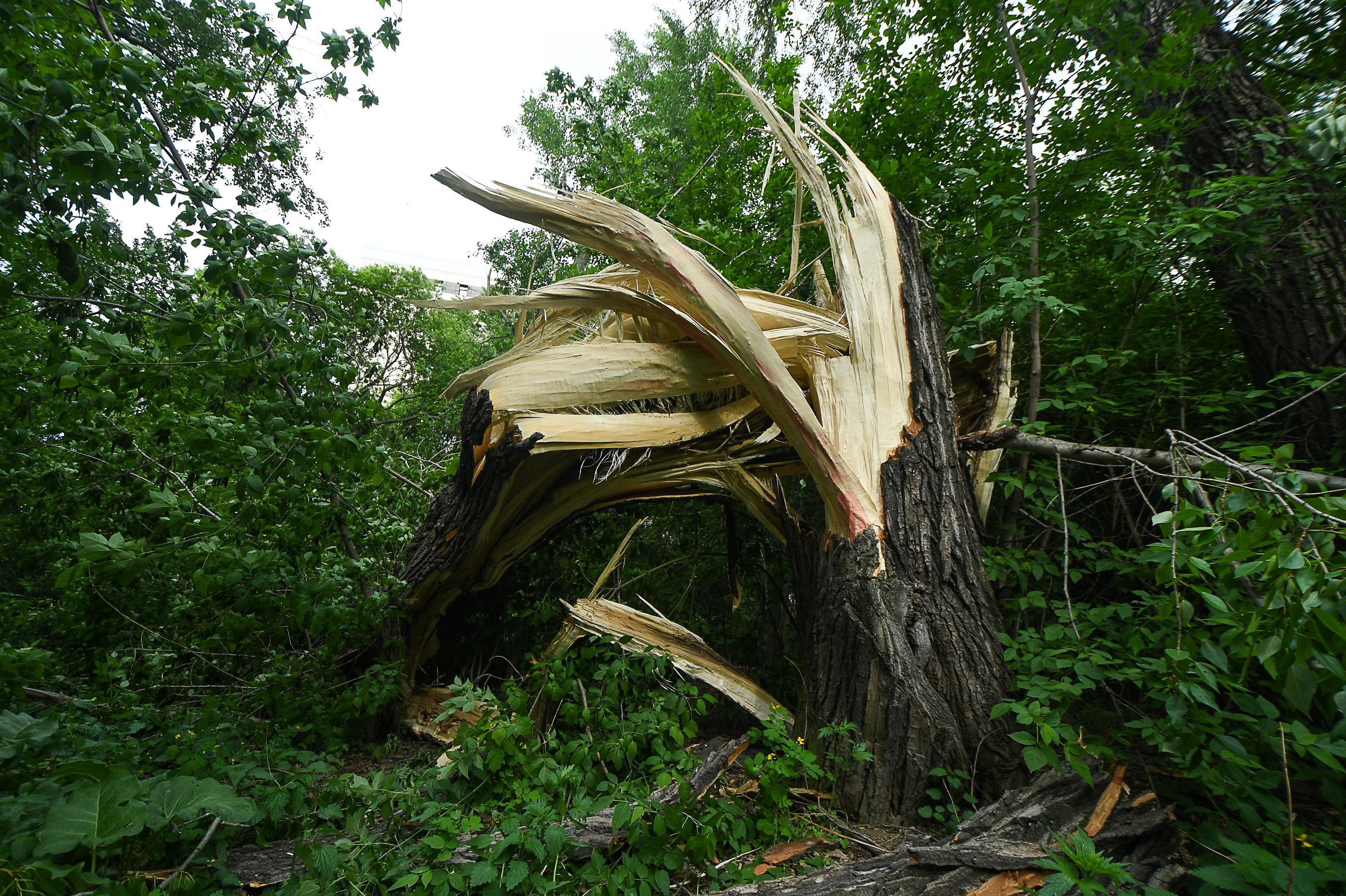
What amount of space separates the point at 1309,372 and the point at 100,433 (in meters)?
5.14

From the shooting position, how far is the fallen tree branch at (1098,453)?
165 centimetres

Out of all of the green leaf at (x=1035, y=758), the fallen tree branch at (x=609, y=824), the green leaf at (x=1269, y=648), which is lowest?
the fallen tree branch at (x=609, y=824)

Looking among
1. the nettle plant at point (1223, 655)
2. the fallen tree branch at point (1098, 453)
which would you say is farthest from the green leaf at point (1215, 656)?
the fallen tree branch at point (1098, 453)

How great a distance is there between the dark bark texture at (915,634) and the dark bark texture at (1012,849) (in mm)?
273

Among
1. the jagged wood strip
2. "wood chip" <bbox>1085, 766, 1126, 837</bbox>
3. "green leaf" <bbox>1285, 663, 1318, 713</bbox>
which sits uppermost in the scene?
the jagged wood strip

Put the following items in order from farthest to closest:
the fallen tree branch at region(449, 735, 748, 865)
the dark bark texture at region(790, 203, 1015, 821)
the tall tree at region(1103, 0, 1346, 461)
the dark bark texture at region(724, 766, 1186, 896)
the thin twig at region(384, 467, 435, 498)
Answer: the thin twig at region(384, 467, 435, 498) < the tall tree at region(1103, 0, 1346, 461) < the dark bark texture at region(790, 203, 1015, 821) < the fallen tree branch at region(449, 735, 748, 865) < the dark bark texture at region(724, 766, 1186, 896)

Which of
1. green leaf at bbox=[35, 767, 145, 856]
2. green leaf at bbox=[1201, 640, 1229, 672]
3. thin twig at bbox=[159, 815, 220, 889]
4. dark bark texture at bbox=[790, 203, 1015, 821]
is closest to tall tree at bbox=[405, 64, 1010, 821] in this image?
dark bark texture at bbox=[790, 203, 1015, 821]

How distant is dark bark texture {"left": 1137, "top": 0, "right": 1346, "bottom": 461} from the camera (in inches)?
95.1

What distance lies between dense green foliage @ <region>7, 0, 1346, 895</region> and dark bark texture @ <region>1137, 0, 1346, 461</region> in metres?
0.07

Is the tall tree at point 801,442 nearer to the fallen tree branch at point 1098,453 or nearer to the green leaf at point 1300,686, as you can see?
the fallen tree branch at point 1098,453

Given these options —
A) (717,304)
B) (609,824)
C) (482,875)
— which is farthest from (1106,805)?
(717,304)

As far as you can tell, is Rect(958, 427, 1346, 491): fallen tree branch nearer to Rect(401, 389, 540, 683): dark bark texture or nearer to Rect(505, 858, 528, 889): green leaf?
Rect(401, 389, 540, 683): dark bark texture

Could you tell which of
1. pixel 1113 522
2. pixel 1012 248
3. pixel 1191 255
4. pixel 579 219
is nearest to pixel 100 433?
pixel 579 219

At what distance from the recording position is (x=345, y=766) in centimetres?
308
